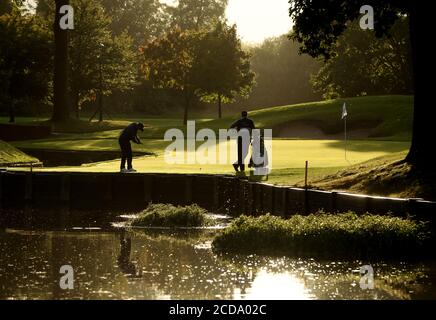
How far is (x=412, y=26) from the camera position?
91.4 ft

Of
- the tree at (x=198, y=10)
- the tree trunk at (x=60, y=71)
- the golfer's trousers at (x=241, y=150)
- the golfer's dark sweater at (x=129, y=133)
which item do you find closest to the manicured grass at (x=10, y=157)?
the golfer's dark sweater at (x=129, y=133)

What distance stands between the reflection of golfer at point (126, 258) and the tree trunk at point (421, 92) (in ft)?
27.0

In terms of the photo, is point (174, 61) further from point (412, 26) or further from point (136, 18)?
point (412, 26)

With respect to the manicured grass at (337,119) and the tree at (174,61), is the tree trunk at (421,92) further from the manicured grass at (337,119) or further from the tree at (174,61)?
the tree at (174,61)

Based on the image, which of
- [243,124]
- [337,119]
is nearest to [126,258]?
[243,124]

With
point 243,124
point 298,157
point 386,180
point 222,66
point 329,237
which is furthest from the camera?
point 222,66

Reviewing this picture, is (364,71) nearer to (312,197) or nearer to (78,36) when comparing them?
(78,36)

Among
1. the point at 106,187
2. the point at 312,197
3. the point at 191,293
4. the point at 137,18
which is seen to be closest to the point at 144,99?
the point at 137,18

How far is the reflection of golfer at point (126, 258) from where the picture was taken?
756 inches

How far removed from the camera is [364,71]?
90.7 meters

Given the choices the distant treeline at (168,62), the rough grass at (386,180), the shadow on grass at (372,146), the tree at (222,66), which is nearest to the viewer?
the rough grass at (386,180)

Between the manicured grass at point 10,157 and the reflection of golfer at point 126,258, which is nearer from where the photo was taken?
the reflection of golfer at point 126,258

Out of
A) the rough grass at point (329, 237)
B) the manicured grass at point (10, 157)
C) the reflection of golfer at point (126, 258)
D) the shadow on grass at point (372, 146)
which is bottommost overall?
the reflection of golfer at point (126, 258)

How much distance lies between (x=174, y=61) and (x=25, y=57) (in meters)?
14.5
